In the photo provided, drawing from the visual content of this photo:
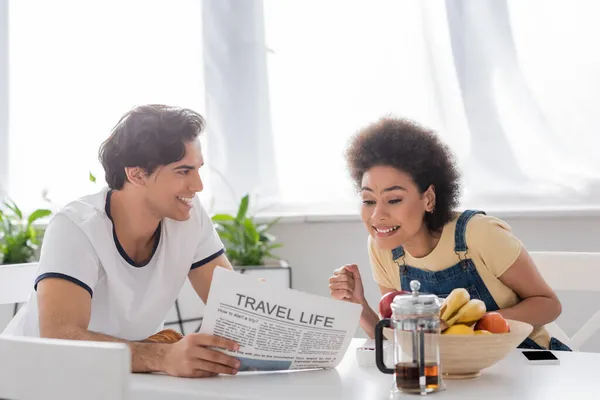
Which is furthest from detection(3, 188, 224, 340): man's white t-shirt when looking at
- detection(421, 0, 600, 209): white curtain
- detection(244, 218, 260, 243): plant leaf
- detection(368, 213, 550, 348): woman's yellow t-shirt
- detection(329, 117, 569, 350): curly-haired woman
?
detection(421, 0, 600, 209): white curtain

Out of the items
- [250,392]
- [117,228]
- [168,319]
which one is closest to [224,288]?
[250,392]

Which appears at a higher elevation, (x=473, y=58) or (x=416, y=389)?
(x=473, y=58)

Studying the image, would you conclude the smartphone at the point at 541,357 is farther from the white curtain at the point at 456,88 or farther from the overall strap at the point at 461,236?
the white curtain at the point at 456,88

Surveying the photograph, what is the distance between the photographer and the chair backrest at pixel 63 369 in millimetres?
862

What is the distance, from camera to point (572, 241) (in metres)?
2.76

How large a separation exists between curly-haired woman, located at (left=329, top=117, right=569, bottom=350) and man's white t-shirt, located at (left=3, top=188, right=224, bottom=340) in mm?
390

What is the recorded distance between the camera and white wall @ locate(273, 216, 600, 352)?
2.74 meters

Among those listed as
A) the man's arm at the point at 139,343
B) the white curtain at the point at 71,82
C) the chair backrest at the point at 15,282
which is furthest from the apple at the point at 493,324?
Answer: the white curtain at the point at 71,82

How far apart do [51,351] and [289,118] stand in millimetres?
2271

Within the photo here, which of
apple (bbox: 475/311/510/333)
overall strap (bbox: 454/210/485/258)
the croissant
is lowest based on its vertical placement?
the croissant

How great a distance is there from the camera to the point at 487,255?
69.4 inches

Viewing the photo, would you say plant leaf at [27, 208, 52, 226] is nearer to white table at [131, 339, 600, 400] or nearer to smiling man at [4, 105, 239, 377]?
smiling man at [4, 105, 239, 377]

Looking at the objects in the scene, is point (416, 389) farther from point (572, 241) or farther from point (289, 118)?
point (289, 118)

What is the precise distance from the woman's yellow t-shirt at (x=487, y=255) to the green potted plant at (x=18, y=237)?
1.81 meters
